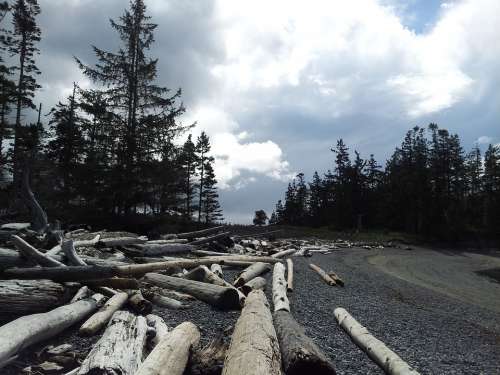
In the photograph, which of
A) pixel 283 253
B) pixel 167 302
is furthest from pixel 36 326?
pixel 283 253

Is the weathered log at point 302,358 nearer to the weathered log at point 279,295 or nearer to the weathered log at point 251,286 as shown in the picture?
the weathered log at point 279,295

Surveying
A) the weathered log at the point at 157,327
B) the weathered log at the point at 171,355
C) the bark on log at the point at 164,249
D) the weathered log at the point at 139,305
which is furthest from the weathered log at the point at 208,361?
the bark on log at the point at 164,249

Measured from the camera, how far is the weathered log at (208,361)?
4.45m

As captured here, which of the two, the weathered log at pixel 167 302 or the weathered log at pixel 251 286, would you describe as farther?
the weathered log at pixel 251 286

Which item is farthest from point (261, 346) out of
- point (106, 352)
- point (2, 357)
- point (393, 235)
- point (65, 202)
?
point (393, 235)

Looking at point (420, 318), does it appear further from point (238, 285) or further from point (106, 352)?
point (106, 352)

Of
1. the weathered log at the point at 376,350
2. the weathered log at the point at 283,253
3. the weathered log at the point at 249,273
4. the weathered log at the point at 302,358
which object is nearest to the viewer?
the weathered log at the point at 302,358

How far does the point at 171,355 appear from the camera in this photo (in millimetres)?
4320

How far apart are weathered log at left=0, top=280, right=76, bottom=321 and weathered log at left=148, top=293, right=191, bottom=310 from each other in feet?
6.01

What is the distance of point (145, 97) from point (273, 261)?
19578 millimetres

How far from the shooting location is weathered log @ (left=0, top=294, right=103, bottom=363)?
4383mm

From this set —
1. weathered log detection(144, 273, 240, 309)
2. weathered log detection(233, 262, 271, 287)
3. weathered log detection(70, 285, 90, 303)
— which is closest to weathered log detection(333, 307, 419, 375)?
weathered log detection(144, 273, 240, 309)

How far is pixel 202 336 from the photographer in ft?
20.3

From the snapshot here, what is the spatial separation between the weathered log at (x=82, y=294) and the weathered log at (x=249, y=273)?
13.1 feet
